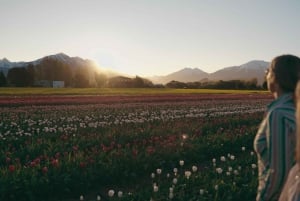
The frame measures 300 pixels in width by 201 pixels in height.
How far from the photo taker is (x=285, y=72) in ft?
12.3

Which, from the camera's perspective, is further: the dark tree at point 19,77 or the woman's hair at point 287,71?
the dark tree at point 19,77

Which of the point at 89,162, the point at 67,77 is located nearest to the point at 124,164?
the point at 89,162

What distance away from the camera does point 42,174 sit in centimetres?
868

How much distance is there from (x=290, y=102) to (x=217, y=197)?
366 cm

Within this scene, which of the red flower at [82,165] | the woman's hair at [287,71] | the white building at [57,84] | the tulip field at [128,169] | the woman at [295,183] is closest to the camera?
the woman at [295,183]

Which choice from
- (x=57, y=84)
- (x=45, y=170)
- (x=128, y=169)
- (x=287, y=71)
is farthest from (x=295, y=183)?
(x=57, y=84)

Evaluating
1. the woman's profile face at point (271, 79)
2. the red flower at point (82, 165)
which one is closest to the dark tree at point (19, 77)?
the red flower at point (82, 165)

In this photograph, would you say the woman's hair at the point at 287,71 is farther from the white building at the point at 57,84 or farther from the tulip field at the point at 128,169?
the white building at the point at 57,84

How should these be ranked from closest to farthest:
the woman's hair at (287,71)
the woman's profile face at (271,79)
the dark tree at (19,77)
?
1. the woman's hair at (287,71)
2. the woman's profile face at (271,79)
3. the dark tree at (19,77)

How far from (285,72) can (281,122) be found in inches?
17.3

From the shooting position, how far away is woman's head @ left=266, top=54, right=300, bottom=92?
3.74 m

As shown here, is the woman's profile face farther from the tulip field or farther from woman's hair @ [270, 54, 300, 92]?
the tulip field

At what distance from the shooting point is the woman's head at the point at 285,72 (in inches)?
147

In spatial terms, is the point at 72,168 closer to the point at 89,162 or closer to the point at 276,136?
the point at 89,162
